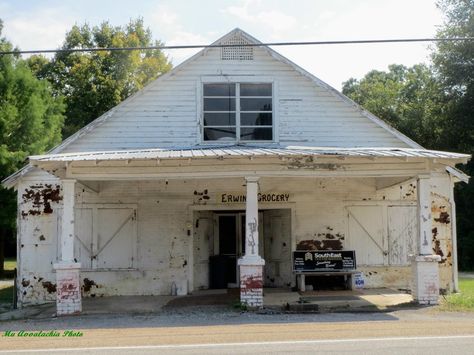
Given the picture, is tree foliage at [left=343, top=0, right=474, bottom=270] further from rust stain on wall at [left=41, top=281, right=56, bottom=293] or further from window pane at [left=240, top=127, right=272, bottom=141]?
rust stain on wall at [left=41, top=281, right=56, bottom=293]

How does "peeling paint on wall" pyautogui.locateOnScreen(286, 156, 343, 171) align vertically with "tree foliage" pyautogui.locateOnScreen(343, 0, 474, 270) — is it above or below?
below

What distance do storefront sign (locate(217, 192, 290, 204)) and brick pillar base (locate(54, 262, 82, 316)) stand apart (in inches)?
197

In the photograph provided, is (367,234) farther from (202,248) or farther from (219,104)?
(219,104)

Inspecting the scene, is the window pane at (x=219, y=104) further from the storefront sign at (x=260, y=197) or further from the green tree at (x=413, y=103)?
the green tree at (x=413, y=103)

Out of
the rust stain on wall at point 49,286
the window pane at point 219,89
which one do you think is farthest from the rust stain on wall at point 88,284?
the window pane at point 219,89

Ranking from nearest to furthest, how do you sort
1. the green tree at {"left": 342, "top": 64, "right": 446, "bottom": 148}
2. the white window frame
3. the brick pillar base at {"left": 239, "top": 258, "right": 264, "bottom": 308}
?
1. the brick pillar base at {"left": 239, "top": 258, "right": 264, "bottom": 308}
2. the white window frame
3. the green tree at {"left": 342, "top": 64, "right": 446, "bottom": 148}

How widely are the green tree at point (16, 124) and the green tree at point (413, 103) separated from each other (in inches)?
840

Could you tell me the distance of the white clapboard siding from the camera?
1587 centimetres

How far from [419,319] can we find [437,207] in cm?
610

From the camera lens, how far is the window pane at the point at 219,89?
16234 mm

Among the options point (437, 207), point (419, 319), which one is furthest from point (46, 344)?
point (437, 207)

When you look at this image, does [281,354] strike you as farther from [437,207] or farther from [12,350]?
[437,207]

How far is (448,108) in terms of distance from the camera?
32.6 metres

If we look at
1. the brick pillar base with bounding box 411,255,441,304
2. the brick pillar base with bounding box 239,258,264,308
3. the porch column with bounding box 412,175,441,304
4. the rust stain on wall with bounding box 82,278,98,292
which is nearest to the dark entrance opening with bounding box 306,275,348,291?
the porch column with bounding box 412,175,441,304
